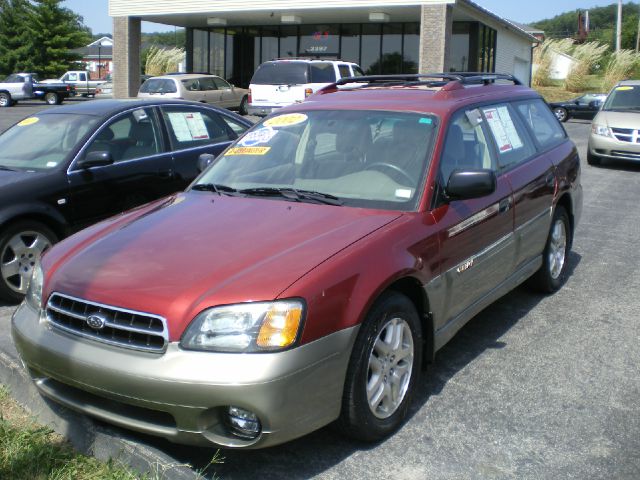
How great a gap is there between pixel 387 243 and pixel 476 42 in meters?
27.7

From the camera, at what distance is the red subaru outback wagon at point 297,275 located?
3041 mm

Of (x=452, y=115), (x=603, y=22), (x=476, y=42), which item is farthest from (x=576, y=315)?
(x=603, y=22)

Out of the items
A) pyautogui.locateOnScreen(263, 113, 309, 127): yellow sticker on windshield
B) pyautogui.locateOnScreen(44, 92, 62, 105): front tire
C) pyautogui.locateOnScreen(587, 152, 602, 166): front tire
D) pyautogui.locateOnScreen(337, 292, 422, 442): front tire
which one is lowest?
pyautogui.locateOnScreen(337, 292, 422, 442): front tire

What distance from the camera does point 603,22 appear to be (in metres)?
108

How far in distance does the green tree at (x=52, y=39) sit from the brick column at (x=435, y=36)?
29.8m

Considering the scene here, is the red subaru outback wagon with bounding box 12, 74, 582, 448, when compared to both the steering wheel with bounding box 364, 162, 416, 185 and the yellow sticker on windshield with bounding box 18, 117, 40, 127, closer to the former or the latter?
the steering wheel with bounding box 364, 162, 416, 185

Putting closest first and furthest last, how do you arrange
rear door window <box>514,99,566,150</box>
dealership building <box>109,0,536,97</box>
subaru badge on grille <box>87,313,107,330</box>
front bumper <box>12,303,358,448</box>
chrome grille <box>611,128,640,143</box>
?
front bumper <box>12,303,358,448</box>, subaru badge on grille <box>87,313,107,330</box>, rear door window <box>514,99,566,150</box>, chrome grille <box>611,128,640,143</box>, dealership building <box>109,0,536,97</box>

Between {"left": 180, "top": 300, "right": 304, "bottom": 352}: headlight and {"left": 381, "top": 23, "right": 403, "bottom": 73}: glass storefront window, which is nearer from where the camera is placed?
{"left": 180, "top": 300, "right": 304, "bottom": 352}: headlight

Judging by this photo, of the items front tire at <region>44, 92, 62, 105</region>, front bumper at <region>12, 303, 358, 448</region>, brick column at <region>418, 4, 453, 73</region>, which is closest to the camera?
front bumper at <region>12, 303, 358, 448</region>

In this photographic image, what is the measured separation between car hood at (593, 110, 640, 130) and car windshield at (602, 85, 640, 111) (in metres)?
0.42

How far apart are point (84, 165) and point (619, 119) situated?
1077 cm

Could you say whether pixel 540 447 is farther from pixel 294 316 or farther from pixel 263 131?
pixel 263 131

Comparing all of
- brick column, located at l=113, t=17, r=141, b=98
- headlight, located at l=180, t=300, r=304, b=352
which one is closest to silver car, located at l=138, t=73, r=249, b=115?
brick column, located at l=113, t=17, r=141, b=98

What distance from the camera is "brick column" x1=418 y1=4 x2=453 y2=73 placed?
24.3 meters
